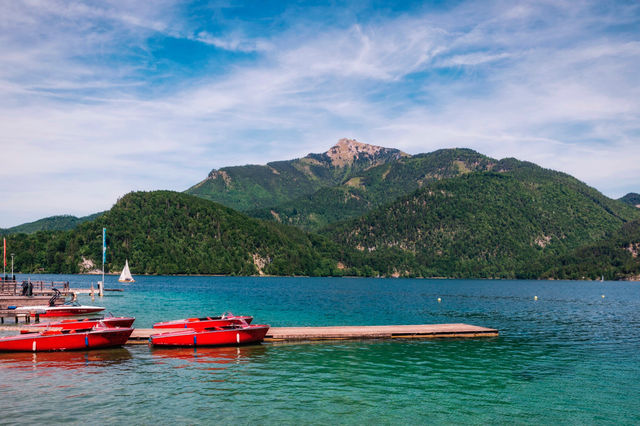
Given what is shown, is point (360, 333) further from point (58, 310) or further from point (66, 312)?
point (66, 312)

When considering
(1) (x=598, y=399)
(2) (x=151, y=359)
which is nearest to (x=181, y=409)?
(2) (x=151, y=359)

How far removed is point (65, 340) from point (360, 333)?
25907 millimetres

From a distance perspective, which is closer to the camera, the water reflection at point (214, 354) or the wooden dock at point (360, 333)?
the water reflection at point (214, 354)

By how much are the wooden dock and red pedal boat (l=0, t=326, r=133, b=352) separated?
2.73 metres

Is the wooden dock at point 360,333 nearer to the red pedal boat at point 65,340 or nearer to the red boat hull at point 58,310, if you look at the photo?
the red pedal boat at point 65,340

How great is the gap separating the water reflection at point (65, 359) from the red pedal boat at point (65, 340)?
1.41ft

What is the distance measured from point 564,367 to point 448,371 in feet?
32.8

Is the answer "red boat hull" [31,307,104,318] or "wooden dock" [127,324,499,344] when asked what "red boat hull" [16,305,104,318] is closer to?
"red boat hull" [31,307,104,318]

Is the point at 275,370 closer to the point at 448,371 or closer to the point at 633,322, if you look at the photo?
the point at 448,371

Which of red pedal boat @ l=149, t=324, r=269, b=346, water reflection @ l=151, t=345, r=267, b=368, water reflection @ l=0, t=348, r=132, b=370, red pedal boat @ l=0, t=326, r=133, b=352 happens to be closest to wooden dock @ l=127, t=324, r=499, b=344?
red pedal boat @ l=149, t=324, r=269, b=346

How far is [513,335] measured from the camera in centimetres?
5662

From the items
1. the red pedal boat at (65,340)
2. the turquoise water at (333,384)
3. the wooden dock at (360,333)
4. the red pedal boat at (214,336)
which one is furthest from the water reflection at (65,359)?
the wooden dock at (360,333)

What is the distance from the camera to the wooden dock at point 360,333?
46.2 meters

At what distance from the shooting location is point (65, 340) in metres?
40.7
